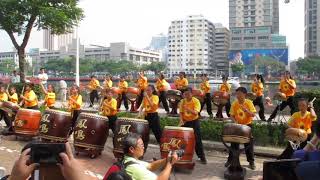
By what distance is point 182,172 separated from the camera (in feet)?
30.8

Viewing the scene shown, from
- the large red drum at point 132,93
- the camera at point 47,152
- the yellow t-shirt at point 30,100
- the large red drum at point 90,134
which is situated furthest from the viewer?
the large red drum at point 132,93

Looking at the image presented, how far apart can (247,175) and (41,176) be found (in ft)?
22.1

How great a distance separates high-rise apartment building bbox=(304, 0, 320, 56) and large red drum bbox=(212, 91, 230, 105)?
9806 centimetres

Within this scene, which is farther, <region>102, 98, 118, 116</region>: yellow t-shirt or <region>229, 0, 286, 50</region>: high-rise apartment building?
<region>229, 0, 286, 50</region>: high-rise apartment building

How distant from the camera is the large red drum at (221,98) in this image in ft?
50.8

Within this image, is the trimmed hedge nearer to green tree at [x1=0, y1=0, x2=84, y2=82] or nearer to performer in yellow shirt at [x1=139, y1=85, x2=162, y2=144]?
performer in yellow shirt at [x1=139, y1=85, x2=162, y2=144]

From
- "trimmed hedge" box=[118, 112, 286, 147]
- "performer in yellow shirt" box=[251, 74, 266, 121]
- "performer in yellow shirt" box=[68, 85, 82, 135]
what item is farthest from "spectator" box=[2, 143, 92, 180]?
"performer in yellow shirt" box=[251, 74, 266, 121]

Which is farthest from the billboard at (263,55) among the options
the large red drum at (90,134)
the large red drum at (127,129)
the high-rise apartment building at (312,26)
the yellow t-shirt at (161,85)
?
the large red drum at (127,129)

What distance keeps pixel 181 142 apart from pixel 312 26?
356 ft

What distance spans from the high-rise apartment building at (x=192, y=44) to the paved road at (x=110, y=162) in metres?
115

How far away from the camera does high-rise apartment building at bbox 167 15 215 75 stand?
422 feet

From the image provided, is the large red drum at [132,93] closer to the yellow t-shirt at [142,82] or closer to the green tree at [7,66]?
the yellow t-shirt at [142,82]

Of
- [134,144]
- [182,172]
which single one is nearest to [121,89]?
[182,172]

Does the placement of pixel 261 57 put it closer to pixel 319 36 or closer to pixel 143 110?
pixel 319 36
